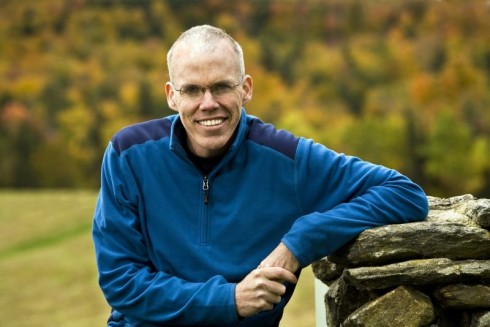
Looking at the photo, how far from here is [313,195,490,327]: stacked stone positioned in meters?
3.27

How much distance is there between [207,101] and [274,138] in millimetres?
375

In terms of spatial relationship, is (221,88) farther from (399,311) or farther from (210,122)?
(399,311)

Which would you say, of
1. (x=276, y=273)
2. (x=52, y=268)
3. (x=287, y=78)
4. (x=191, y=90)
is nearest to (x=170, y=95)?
(x=191, y=90)

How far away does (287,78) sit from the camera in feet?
144

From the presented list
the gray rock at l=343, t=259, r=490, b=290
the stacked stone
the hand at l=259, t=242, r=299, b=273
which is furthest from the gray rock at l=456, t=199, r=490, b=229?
the hand at l=259, t=242, r=299, b=273

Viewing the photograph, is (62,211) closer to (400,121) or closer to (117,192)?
(400,121)

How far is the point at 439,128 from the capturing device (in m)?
40.2

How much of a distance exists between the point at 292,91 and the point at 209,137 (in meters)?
39.6

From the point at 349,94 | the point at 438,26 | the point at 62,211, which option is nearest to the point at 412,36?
the point at 438,26

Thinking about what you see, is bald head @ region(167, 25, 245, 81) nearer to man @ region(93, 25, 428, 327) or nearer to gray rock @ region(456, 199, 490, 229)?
man @ region(93, 25, 428, 327)

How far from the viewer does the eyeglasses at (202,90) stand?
10.7ft

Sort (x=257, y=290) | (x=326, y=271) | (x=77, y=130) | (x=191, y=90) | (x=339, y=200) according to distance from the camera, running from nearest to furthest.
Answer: (x=257, y=290), (x=191, y=90), (x=339, y=200), (x=326, y=271), (x=77, y=130)

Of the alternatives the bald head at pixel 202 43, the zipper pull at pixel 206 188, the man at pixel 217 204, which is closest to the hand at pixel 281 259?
the man at pixel 217 204

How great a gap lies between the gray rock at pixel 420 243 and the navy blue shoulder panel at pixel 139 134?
0.98 metres
